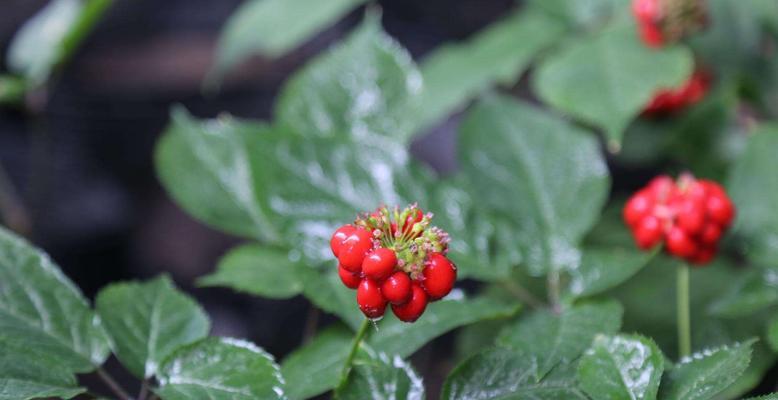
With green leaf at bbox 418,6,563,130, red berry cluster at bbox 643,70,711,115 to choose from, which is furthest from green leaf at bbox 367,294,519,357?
red berry cluster at bbox 643,70,711,115

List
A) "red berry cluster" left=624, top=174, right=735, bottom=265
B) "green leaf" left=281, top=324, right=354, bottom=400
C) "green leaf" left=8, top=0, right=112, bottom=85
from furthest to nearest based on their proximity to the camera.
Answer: "green leaf" left=8, top=0, right=112, bottom=85 < "red berry cluster" left=624, top=174, right=735, bottom=265 < "green leaf" left=281, top=324, right=354, bottom=400

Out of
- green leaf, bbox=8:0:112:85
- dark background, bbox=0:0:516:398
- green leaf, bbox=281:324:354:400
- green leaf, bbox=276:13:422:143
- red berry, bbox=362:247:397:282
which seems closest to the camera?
red berry, bbox=362:247:397:282

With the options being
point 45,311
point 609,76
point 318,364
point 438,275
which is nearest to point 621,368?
point 438,275

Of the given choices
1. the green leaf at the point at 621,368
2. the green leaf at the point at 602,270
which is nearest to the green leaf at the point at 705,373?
the green leaf at the point at 621,368

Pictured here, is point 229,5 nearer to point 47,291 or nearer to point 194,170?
point 194,170

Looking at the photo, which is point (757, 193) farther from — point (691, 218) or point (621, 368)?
point (621, 368)

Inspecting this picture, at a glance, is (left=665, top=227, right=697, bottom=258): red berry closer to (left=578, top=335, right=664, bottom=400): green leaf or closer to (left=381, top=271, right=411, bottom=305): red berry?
(left=578, top=335, right=664, bottom=400): green leaf

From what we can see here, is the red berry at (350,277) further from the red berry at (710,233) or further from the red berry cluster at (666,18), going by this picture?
the red berry cluster at (666,18)
